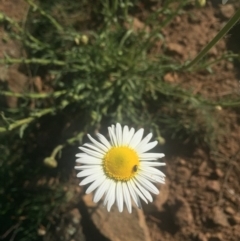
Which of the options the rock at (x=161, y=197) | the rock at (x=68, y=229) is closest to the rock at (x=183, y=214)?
the rock at (x=161, y=197)

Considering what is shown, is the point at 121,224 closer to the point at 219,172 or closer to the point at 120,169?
the point at 219,172

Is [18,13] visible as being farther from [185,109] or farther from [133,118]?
[185,109]

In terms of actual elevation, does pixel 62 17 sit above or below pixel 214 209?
above

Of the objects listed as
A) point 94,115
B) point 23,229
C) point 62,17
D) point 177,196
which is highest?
point 62,17

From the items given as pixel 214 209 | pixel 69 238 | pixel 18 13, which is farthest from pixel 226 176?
pixel 18 13

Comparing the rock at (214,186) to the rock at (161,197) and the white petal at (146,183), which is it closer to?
the rock at (161,197)

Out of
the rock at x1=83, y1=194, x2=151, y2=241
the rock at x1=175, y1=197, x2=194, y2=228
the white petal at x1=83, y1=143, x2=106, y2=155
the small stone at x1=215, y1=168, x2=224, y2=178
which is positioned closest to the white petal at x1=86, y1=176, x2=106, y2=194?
the white petal at x1=83, y1=143, x2=106, y2=155

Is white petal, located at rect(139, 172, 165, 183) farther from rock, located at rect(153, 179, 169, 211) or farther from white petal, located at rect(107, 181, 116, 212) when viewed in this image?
rock, located at rect(153, 179, 169, 211)
